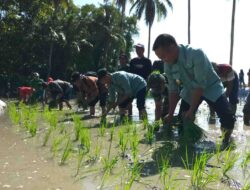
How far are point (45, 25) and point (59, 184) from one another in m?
26.7

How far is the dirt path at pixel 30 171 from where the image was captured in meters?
3.01

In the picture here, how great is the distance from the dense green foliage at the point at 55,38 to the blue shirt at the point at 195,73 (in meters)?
20.1

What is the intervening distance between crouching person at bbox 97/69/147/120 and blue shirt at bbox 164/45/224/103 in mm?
2362

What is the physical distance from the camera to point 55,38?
1107 inches

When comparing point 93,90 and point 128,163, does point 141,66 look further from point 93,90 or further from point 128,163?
point 128,163

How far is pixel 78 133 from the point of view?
16.9 feet

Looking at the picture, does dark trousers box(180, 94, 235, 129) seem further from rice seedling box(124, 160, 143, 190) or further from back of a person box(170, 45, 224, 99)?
rice seedling box(124, 160, 143, 190)

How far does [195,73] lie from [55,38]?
24964 mm

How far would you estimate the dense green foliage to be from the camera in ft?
84.9

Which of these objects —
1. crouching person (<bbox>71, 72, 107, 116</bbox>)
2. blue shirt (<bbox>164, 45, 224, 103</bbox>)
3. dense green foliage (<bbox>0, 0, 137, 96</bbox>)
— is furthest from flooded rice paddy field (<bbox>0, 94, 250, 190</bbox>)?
dense green foliage (<bbox>0, 0, 137, 96</bbox>)

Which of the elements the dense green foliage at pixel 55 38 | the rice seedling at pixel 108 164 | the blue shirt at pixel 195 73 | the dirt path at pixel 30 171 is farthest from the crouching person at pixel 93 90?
the dense green foliage at pixel 55 38

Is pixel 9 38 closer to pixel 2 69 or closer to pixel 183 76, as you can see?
pixel 2 69

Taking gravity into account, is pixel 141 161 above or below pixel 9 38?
below

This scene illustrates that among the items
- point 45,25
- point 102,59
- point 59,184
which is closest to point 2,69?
point 45,25
